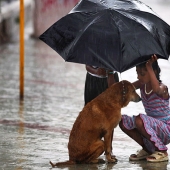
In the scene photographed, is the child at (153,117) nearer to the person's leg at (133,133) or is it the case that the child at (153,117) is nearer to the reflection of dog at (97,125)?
the person's leg at (133,133)

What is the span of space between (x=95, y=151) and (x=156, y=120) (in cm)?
70

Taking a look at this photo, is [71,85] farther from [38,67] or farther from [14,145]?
[14,145]

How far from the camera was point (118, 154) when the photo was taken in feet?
23.4

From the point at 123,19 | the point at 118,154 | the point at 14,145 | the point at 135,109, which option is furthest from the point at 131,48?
the point at 135,109

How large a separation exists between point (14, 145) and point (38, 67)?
6.30m

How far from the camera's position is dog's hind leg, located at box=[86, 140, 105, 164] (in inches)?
254

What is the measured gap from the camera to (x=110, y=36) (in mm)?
6363

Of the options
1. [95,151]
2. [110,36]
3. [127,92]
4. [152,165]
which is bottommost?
[152,165]

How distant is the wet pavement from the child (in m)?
0.20

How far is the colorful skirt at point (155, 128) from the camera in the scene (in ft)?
21.8

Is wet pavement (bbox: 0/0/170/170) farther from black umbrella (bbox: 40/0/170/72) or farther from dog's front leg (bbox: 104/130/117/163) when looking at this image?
black umbrella (bbox: 40/0/170/72)

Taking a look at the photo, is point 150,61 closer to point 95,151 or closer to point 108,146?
point 108,146

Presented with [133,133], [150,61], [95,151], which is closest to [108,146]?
[95,151]

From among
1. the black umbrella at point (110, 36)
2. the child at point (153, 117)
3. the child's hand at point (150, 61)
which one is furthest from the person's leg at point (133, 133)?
the black umbrella at point (110, 36)
